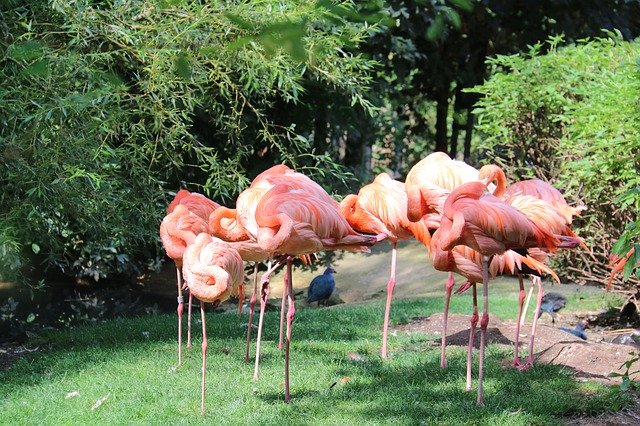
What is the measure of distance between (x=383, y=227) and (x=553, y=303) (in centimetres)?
301

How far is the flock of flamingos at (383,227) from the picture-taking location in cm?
465

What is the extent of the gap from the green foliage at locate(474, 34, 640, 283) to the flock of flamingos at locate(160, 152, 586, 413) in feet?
4.28

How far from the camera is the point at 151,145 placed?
7.07 meters

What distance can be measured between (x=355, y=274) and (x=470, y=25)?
182 inches

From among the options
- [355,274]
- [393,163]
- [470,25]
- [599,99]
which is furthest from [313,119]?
[393,163]

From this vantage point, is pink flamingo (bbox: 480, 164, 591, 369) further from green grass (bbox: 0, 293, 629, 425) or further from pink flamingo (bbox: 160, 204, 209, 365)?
pink flamingo (bbox: 160, 204, 209, 365)

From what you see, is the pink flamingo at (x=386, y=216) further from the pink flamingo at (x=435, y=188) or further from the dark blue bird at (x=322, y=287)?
the dark blue bird at (x=322, y=287)

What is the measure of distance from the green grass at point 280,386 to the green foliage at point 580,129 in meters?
2.19

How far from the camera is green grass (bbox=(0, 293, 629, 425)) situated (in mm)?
4469

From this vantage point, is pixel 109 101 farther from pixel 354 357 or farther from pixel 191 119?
pixel 354 357

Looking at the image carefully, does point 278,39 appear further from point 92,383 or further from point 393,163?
point 393,163

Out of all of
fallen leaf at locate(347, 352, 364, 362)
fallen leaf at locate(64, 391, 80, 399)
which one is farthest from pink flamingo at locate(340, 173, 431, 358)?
fallen leaf at locate(64, 391, 80, 399)

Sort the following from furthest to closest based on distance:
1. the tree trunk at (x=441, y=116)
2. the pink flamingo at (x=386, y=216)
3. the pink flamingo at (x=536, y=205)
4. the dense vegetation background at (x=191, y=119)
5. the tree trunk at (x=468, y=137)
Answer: the tree trunk at (x=468, y=137) < the tree trunk at (x=441, y=116) < the pink flamingo at (x=386, y=216) < the dense vegetation background at (x=191, y=119) < the pink flamingo at (x=536, y=205)

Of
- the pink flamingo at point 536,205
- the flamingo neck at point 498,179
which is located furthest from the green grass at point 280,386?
the flamingo neck at point 498,179
